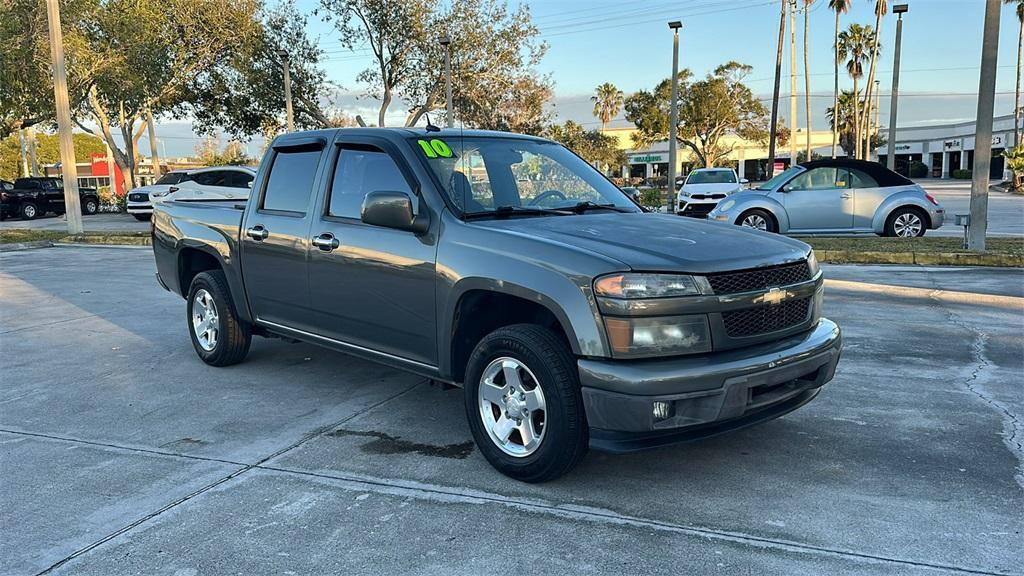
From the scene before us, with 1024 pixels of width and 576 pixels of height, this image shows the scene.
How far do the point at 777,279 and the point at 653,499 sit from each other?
1.24 m

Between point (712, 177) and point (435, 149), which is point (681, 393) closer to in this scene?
point (435, 149)

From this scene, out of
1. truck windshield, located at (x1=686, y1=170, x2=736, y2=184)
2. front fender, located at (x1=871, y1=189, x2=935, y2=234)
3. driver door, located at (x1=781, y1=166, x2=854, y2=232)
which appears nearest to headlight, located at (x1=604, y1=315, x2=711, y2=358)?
driver door, located at (x1=781, y1=166, x2=854, y2=232)

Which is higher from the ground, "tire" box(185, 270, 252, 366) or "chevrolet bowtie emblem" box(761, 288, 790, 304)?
"chevrolet bowtie emblem" box(761, 288, 790, 304)

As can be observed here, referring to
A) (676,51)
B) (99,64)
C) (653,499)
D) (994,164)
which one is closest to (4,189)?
(99,64)

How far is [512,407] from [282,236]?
229cm

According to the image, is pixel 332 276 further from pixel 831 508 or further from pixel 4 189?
pixel 4 189

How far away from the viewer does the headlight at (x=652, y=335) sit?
339cm

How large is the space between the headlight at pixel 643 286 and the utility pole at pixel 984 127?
383 inches

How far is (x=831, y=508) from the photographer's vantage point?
3.51 meters

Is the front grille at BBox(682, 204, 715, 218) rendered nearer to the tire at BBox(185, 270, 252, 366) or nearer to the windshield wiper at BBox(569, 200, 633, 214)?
the tire at BBox(185, 270, 252, 366)

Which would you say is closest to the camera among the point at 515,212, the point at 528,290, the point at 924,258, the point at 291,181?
the point at 528,290

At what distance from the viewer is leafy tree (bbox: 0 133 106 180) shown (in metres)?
90.3

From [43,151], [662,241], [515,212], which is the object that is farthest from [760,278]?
[43,151]

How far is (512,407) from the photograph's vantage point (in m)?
3.84
